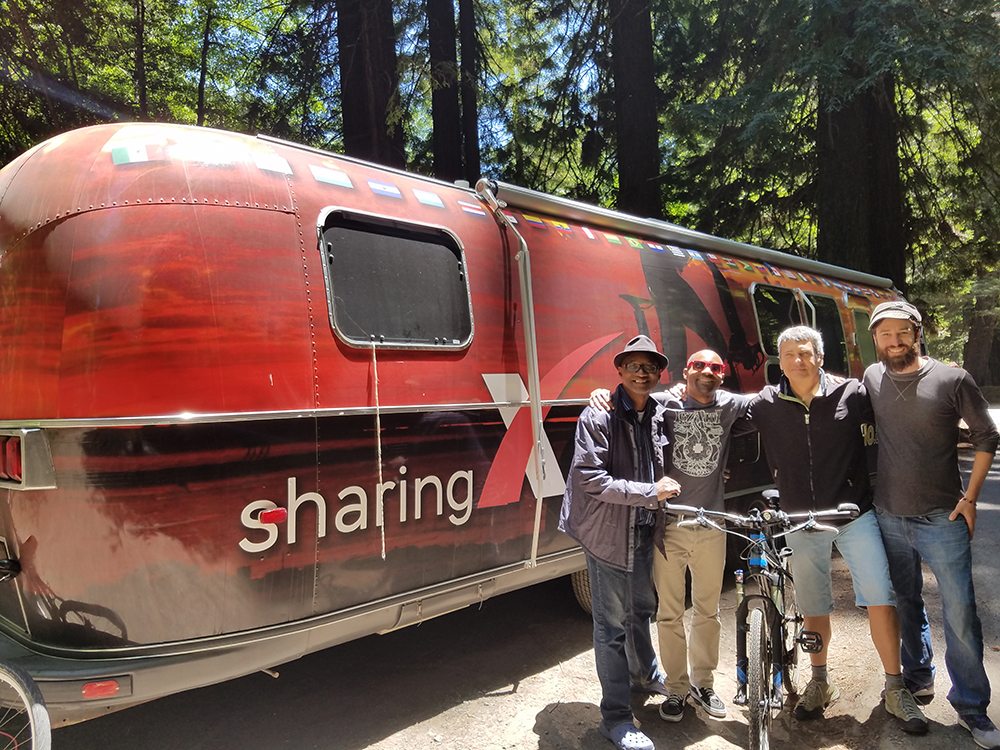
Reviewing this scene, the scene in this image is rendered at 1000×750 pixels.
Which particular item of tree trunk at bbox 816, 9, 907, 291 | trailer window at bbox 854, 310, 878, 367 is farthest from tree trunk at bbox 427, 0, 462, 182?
trailer window at bbox 854, 310, 878, 367

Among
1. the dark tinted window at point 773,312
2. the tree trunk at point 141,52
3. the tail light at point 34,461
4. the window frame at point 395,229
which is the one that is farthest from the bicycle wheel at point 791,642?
the tree trunk at point 141,52

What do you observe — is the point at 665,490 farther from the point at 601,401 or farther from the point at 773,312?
the point at 773,312

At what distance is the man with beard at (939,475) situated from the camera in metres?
3.15

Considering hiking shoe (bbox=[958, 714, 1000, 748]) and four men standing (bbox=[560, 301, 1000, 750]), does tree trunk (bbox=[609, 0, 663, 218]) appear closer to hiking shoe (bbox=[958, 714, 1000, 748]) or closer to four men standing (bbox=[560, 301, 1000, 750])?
four men standing (bbox=[560, 301, 1000, 750])

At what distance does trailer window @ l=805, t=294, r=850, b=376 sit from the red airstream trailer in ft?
14.6

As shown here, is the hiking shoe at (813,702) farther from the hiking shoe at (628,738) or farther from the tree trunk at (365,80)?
the tree trunk at (365,80)

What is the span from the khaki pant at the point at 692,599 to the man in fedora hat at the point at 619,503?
14 cm

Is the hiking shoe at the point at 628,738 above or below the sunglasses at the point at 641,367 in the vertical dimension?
below

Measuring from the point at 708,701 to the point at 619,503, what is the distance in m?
1.26

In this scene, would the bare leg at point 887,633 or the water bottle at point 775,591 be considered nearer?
the water bottle at point 775,591

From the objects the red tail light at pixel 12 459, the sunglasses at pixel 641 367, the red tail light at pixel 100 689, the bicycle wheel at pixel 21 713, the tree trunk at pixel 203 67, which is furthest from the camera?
Answer: the tree trunk at pixel 203 67

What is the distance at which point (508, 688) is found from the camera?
3.92 m

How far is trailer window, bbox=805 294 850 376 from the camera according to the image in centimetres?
709

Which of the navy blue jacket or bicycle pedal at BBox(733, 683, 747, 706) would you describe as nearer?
the navy blue jacket
